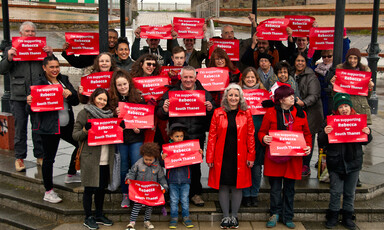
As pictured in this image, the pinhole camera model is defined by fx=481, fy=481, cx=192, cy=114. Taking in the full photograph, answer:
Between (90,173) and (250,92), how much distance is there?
2366 mm

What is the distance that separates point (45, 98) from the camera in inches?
252

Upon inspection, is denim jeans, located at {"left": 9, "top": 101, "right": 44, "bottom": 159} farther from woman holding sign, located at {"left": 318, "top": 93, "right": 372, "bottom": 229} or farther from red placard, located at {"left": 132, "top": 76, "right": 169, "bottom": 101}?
woman holding sign, located at {"left": 318, "top": 93, "right": 372, "bottom": 229}

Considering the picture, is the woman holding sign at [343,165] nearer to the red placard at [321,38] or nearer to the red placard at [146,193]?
the red placard at [321,38]

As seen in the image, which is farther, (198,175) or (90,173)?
(198,175)

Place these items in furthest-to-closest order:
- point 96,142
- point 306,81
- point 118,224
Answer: point 306,81 < point 118,224 < point 96,142

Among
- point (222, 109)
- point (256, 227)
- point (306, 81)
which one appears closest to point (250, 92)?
point (222, 109)

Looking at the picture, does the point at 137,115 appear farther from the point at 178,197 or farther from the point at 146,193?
the point at 178,197

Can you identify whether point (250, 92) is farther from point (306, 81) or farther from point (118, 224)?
point (118, 224)

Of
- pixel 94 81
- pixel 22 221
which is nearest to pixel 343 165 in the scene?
pixel 94 81

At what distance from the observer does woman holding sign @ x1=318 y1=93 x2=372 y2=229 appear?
6.17m

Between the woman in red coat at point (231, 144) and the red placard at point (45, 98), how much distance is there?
83.7 inches

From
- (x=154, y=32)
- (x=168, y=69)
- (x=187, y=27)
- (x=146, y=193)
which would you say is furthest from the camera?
(x=187, y=27)

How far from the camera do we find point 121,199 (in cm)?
678

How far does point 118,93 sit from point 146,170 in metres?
1.10
